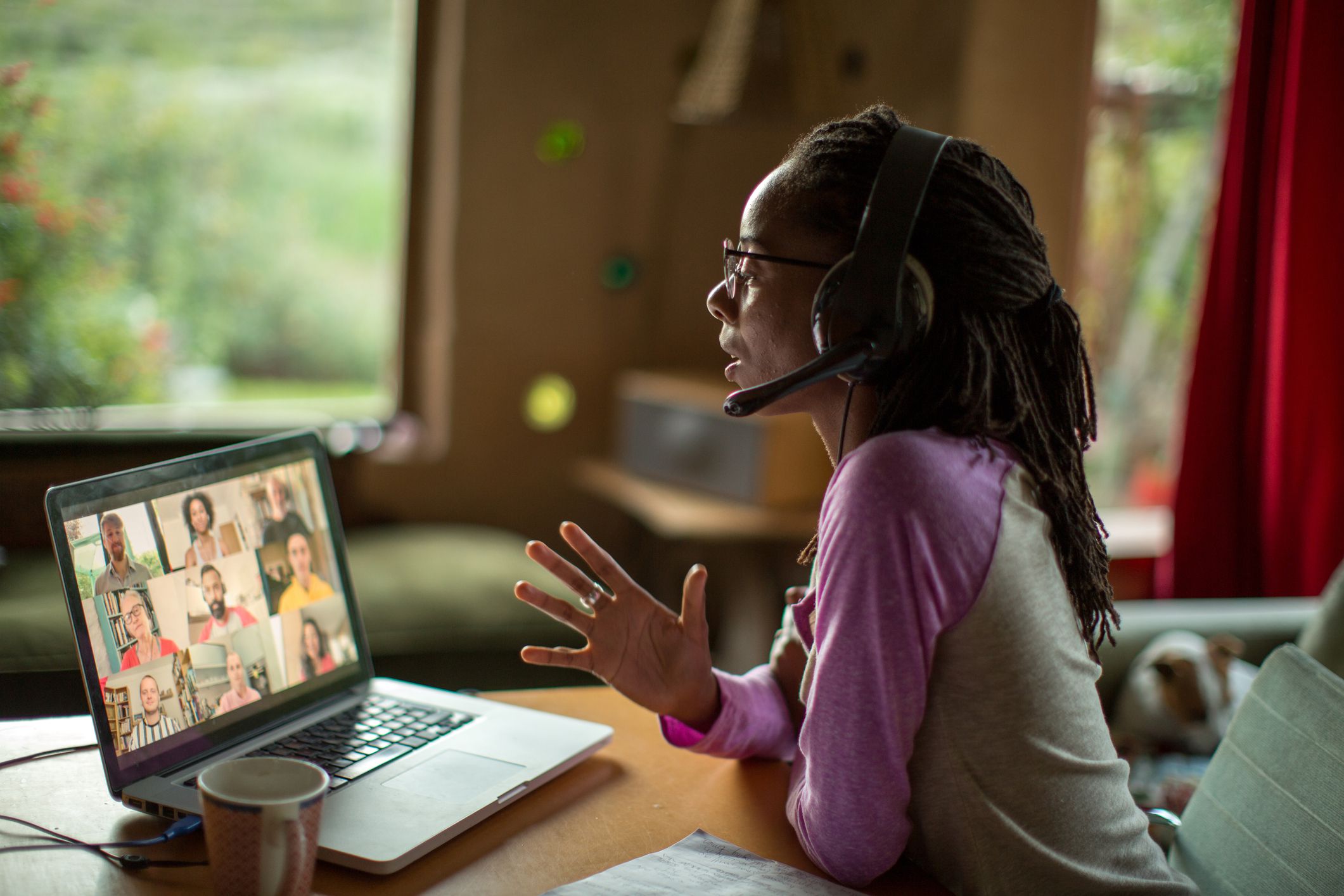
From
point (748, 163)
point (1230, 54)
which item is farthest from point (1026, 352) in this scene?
point (748, 163)

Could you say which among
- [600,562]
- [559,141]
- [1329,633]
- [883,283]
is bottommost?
[1329,633]

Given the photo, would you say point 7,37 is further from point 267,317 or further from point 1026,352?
point 1026,352

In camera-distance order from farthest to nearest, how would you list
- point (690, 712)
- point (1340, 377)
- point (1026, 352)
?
point (1340, 377) → point (690, 712) → point (1026, 352)

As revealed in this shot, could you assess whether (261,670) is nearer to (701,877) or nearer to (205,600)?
(205,600)

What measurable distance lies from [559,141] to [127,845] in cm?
241

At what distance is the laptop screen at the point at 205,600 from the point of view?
0.92m

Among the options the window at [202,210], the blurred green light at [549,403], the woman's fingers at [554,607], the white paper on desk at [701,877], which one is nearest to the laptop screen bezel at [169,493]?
the woman's fingers at [554,607]

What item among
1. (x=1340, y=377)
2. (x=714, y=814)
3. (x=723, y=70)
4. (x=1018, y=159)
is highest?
(x=723, y=70)

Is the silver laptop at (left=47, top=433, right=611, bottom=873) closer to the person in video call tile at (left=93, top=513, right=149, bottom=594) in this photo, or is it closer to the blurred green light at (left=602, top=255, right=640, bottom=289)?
the person in video call tile at (left=93, top=513, right=149, bottom=594)

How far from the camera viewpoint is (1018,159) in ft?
8.58

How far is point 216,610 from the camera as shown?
3.35ft

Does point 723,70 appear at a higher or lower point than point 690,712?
higher

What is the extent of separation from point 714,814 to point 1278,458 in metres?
1.98

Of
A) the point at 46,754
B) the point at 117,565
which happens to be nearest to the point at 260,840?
the point at 117,565
